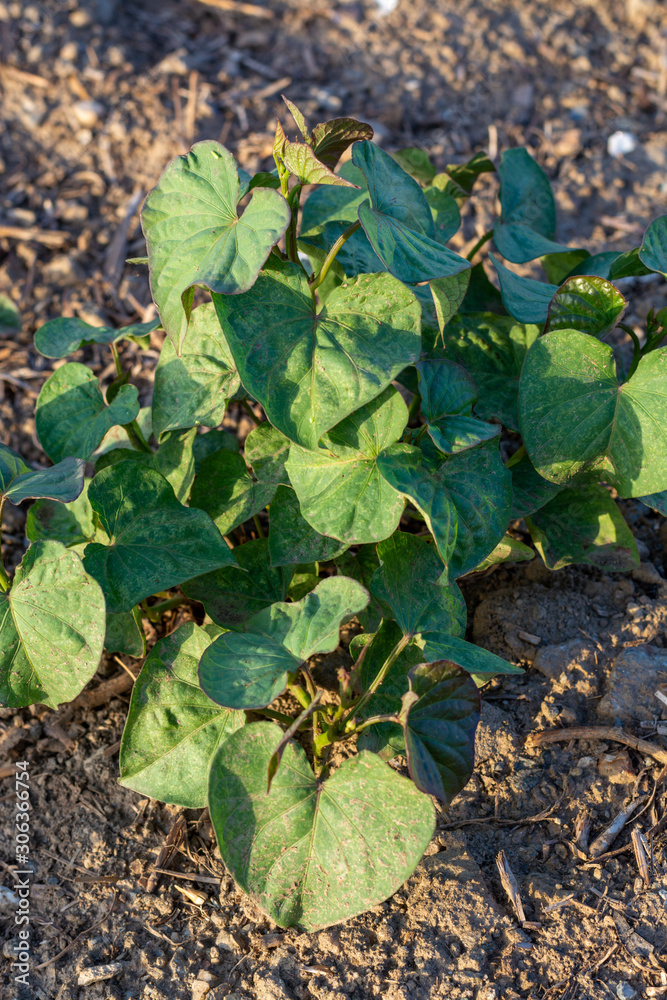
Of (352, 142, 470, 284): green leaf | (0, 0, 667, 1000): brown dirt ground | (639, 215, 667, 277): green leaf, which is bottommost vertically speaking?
(0, 0, 667, 1000): brown dirt ground

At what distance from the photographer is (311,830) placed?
1472 mm

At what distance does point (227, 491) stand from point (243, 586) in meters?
0.25

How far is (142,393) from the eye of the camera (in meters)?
2.73

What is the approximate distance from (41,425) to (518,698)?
143 centimetres

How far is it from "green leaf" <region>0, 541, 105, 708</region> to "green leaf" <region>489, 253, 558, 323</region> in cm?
117

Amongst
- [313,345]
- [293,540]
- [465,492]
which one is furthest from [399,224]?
[293,540]

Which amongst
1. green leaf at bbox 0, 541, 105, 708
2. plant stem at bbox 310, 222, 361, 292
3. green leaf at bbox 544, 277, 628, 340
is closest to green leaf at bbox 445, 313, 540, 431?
green leaf at bbox 544, 277, 628, 340

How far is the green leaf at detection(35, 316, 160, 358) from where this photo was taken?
1.94m

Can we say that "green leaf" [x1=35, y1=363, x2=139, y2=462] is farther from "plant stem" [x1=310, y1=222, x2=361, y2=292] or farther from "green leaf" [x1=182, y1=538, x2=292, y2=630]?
"plant stem" [x1=310, y1=222, x2=361, y2=292]

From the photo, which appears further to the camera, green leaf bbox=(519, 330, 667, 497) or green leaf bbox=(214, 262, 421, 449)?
green leaf bbox=(519, 330, 667, 497)

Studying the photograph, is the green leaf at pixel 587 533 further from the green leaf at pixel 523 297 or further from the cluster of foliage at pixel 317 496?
the green leaf at pixel 523 297

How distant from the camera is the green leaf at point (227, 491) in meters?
1.87

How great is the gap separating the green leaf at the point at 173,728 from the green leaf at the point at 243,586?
0.44 feet

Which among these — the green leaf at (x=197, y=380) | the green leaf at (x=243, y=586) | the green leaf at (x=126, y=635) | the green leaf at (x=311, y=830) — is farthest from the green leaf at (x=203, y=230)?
the green leaf at (x=311, y=830)
